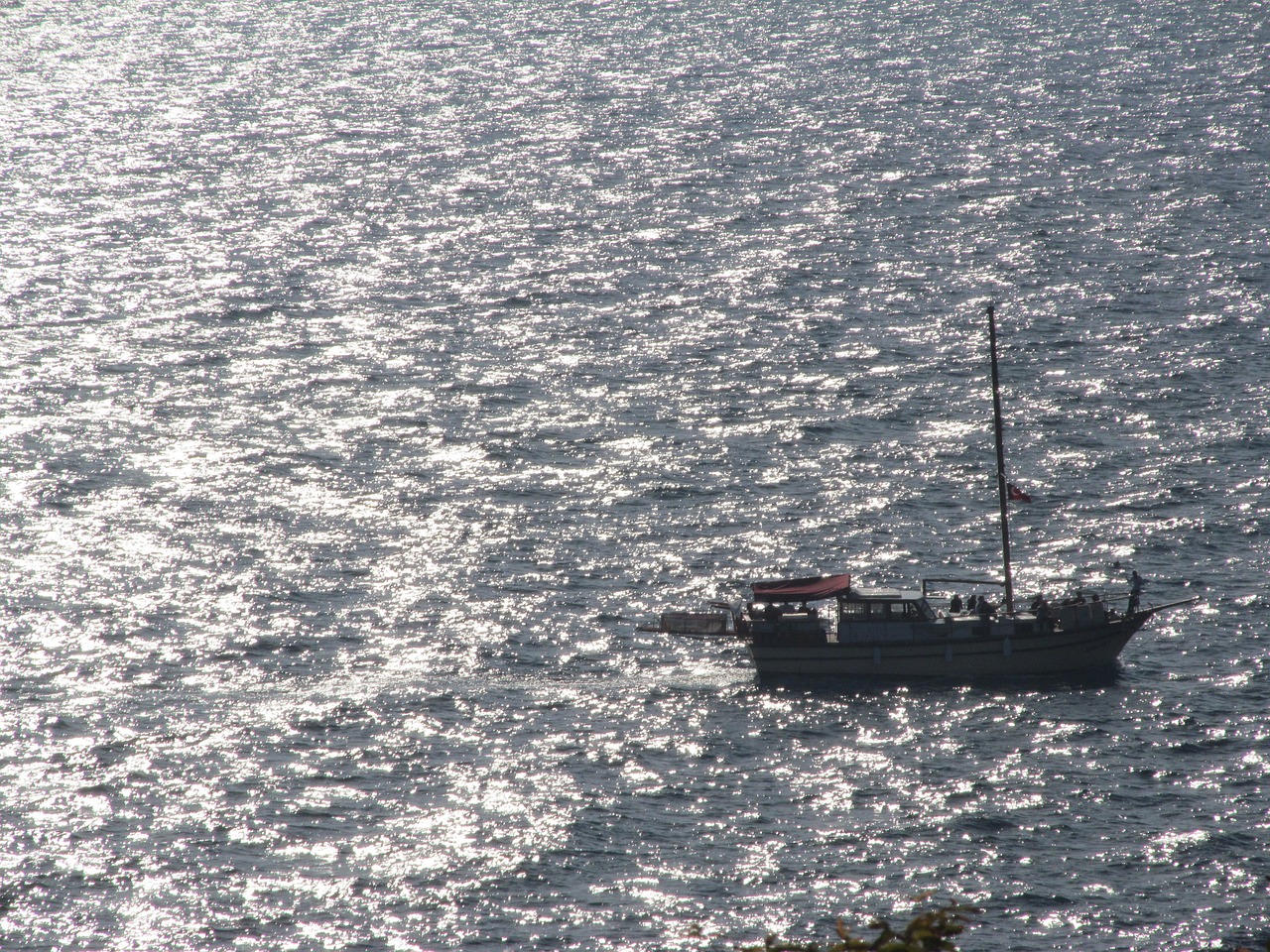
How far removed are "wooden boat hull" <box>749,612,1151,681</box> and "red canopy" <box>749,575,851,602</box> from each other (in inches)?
84.8

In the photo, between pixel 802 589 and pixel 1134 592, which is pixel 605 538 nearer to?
pixel 802 589

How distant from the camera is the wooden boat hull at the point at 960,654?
71.2 metres

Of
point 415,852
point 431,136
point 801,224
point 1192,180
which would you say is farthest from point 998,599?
point 431,136

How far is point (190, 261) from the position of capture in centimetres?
13800

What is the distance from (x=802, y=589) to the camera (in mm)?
72125

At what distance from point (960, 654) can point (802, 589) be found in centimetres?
802

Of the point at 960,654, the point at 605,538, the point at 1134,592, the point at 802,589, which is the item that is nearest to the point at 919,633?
the point at 960,654

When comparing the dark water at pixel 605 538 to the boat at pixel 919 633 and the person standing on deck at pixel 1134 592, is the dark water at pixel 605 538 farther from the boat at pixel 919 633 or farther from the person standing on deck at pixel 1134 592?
the person standing on deck at pixel 1134 592

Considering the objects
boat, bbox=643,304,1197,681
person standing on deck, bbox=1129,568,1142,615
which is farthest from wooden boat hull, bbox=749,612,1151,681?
person standing on deck, bbox=1129,568,1142,615

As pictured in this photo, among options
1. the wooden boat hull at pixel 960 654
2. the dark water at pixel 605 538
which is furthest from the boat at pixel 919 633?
the dark water at pixel 605 538

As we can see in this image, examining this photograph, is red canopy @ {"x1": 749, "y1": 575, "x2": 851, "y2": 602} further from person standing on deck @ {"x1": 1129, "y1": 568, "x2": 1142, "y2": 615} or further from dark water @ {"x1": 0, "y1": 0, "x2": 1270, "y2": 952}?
person standing on deck @ {"x1": 1129, "y1": 568, "x2": 1142, "y2": 615}

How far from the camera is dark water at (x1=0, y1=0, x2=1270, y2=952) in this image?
57.6 metres

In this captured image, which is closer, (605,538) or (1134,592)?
(1134,592)

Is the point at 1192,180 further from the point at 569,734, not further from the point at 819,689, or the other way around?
the point at 569,734
